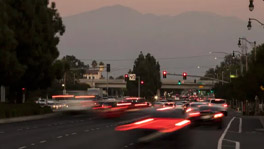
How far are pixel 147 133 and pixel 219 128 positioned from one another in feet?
63.8

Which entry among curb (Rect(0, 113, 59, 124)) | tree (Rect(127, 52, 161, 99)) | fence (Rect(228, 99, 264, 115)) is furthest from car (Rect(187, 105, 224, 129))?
tree (Rect(127, 52, 161, 99))

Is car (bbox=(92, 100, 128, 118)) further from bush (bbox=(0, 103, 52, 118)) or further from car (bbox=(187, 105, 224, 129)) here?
car (bbox=(187, 105, 224, 129))

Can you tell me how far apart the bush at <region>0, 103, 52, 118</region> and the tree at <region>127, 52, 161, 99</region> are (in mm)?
90798

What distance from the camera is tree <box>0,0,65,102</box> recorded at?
56.4 meters

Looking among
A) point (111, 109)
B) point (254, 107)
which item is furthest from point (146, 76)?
point (111, 109)

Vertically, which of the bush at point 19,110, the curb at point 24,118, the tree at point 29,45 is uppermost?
the tree at point 29,45

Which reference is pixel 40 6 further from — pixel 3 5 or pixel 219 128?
pixel 219 128

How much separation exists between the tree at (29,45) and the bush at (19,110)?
2619mm

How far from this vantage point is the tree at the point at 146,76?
157m

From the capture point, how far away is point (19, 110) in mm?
57062

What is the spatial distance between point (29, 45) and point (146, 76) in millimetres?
96065

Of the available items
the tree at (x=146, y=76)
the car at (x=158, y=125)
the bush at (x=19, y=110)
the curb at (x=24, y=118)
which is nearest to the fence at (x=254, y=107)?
the curb at (x=24, y=118)

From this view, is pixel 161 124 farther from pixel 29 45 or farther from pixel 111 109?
pixel 29 45

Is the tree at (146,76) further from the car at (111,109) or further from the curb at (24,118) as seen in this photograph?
the car at (111,109)
